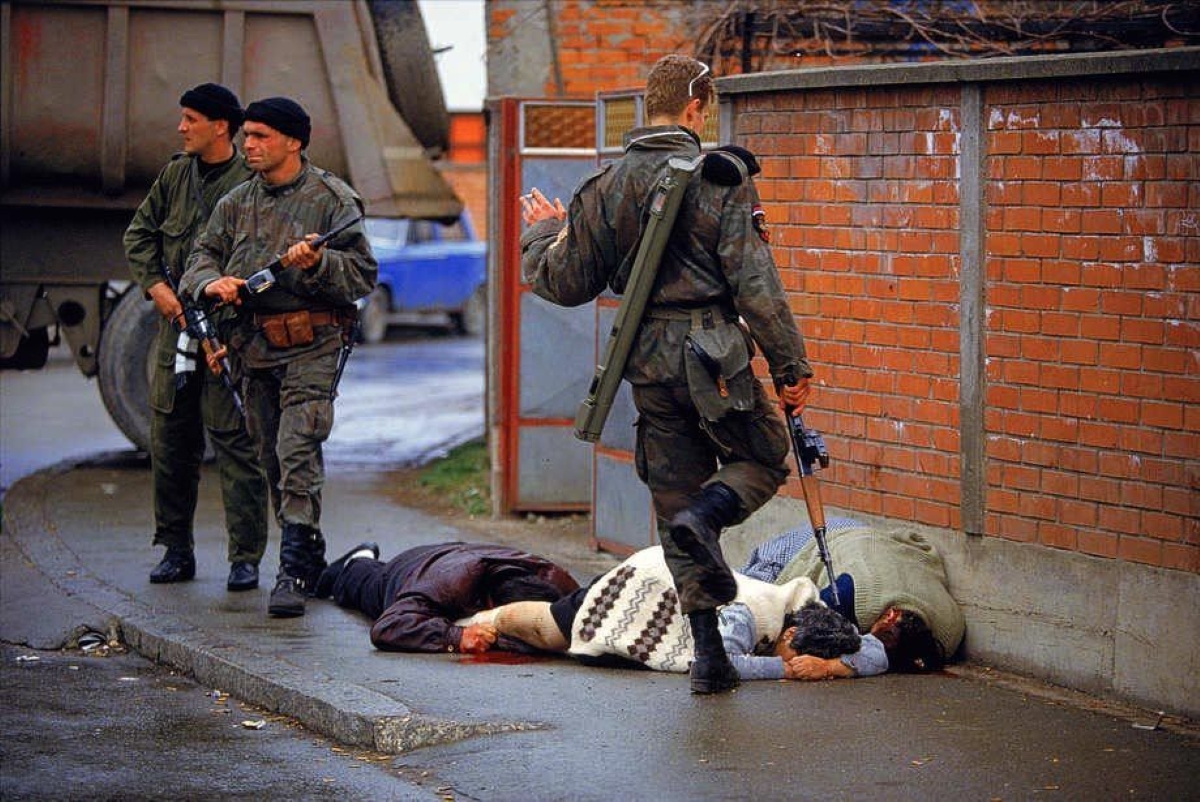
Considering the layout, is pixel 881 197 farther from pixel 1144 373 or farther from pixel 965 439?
pixel 1144 373

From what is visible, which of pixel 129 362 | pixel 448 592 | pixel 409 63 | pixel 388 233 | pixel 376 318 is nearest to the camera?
pixel 448 592

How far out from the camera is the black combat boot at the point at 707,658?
5.72 meters

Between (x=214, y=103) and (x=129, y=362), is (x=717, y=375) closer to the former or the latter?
(x=214, y=103)

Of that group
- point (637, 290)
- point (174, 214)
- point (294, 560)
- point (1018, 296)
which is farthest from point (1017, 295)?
point (174, 214)

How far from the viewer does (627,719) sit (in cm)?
546

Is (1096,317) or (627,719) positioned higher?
(1096,317)

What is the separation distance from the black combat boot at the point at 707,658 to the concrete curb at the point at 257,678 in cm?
61

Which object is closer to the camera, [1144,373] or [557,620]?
[1144,373]

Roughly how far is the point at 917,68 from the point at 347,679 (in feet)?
9.10

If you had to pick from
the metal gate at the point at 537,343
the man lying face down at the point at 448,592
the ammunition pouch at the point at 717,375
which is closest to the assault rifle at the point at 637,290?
the ammunition pouch at the point at 717,375

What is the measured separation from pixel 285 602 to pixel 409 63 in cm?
512

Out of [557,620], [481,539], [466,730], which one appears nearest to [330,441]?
[481,539]

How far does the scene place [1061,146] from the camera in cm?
585

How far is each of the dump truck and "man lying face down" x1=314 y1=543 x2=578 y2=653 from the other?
436cm
